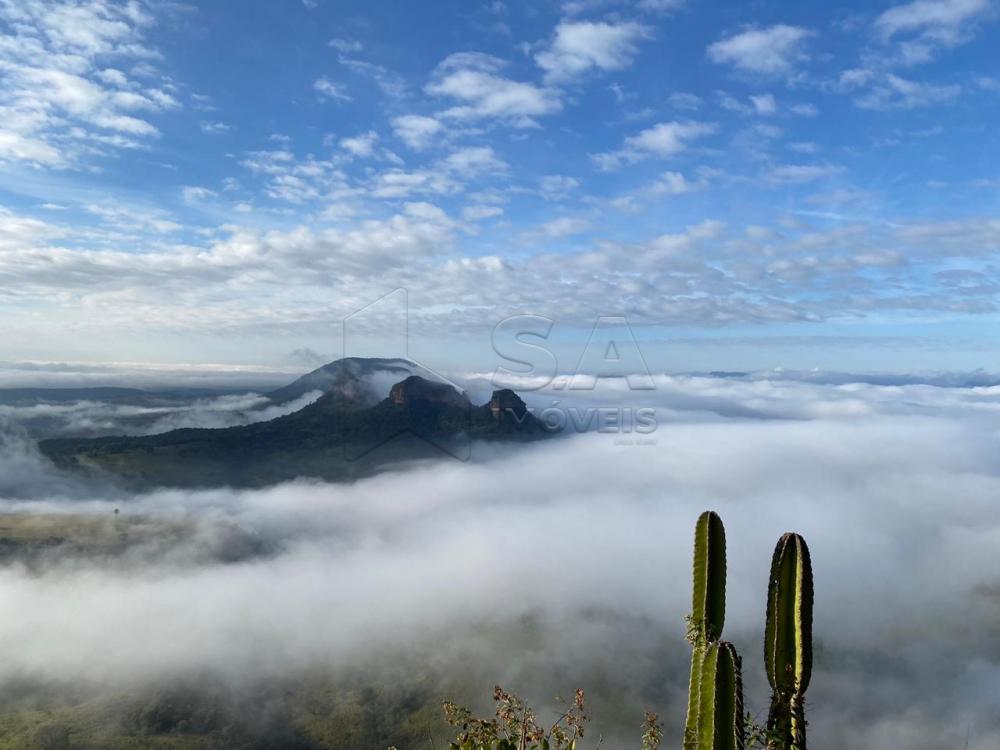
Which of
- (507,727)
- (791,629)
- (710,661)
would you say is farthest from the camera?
(791,629)

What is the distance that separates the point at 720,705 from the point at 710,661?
0.67 metres

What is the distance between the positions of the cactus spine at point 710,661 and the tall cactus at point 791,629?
1.12 meters

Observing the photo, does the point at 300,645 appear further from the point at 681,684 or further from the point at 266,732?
the point at 681,684

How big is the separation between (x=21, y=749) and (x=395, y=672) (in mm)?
72207

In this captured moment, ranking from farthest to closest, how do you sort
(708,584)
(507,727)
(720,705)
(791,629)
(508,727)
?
1. (791,629)
2. (708,584)
3. (720,705)
4. (507,727)
5. (508,727)

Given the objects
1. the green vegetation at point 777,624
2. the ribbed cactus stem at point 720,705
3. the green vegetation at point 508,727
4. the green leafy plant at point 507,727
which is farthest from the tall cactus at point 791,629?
the green leafy plant at point 507,727

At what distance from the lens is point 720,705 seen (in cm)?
1188

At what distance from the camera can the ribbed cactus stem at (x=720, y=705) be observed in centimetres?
1186

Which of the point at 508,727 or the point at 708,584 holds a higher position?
the point at 708,584

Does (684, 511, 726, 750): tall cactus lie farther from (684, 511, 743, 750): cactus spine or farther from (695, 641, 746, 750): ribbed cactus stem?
(695, 641, 746, 750): ribbed cactus stem

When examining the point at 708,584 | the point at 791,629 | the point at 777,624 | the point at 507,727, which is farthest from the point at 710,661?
the point at 507,727

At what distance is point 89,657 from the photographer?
637 feet

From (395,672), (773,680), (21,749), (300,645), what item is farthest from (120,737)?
(773,680)

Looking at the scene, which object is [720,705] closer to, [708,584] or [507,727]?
[708,584]
